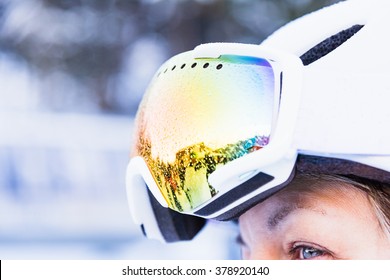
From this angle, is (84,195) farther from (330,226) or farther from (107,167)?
(330,226)

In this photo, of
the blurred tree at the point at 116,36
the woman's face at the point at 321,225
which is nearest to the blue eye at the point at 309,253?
the woman's face at the point at 321,225

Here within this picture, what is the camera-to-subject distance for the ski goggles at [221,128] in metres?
0.91

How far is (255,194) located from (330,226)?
0.42ft

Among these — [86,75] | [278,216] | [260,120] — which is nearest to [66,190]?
[86,75]

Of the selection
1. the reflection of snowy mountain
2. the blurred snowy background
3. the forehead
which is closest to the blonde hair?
the forehead

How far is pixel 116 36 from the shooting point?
787cm

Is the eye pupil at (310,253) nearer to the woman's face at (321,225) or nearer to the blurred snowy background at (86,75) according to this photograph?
the woman's face at (321,225)

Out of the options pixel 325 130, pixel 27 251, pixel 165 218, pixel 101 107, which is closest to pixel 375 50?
pixel 325 130

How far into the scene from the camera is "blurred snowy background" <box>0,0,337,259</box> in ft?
15.6

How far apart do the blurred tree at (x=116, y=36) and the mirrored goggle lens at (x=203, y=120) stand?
639 centimetres

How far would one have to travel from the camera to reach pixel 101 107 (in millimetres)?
7641

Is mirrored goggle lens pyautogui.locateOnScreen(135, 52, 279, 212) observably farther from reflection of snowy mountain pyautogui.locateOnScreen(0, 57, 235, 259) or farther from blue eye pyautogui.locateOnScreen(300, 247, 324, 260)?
reflection of snowy mountain pyautogui.locateOnScreen(0, 57, 235, 259)

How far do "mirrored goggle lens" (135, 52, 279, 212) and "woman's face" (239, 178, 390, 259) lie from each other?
141 millimetres

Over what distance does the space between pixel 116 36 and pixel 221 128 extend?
7.06 m
